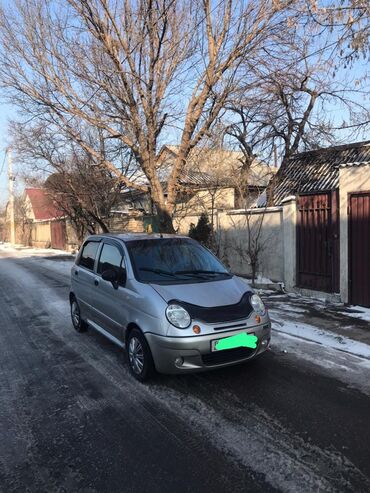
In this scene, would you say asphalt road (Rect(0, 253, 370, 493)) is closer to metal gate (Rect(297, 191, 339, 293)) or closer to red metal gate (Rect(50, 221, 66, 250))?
metal gate (Rect(297, 191, 339, 293))

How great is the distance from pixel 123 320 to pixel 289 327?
327 cm

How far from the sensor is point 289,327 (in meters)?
7.21

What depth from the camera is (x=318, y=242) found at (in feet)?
31.6

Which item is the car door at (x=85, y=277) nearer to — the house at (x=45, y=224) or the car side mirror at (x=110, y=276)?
the car side mirror at (x=110, y=276)

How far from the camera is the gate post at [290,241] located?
33.8ft

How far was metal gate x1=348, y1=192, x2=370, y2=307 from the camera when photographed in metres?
8.31

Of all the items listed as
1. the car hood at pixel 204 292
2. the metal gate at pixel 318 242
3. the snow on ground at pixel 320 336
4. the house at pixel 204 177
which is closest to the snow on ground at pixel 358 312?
the metal gate at pixel 318 242

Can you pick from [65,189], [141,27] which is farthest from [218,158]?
[65,189]

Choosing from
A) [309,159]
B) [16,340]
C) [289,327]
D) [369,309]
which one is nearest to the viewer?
[16,340]

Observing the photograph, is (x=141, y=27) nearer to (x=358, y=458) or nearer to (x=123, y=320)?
(x=123, y=320)

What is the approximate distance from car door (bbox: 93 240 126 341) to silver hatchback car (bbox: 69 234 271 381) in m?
0.01

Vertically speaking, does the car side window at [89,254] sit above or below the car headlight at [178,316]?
above

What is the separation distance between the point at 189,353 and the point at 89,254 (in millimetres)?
3008

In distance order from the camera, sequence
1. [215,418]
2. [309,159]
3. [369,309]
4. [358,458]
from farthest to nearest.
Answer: [309,159] < [369,309] < [215,418] < [358,458]
